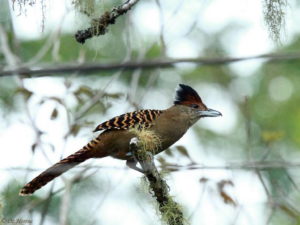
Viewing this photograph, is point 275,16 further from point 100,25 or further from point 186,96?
point 186,96

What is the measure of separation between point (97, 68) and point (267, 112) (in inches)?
427

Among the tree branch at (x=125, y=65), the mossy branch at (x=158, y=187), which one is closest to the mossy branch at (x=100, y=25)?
the mossy branch at (x=158, y=187)

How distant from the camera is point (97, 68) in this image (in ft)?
7.02

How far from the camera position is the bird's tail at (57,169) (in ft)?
19.4

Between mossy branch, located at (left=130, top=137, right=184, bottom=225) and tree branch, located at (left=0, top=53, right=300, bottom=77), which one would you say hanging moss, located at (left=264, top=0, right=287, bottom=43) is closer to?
mossy branch, located at (left=130, top=137, right=184, bottom=225)

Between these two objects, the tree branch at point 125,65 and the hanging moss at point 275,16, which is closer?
the tree branch at point 125,65

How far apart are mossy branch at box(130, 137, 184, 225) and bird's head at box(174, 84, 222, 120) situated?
6.40ft

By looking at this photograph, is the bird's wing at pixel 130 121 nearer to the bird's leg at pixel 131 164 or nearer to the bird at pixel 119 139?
the bird at pixel 119 139

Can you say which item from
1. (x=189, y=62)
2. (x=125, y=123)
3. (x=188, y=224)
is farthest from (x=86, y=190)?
(x=189, y=62)

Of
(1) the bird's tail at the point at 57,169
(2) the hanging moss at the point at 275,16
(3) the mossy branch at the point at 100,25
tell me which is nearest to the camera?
(2) the hanging moss at the point at 275,16

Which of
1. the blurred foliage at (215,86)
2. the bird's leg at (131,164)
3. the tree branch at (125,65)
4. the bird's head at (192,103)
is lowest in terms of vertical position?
the blurred foliage at (215,86)

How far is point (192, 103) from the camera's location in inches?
275

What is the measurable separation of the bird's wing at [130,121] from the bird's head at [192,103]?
0.71 metres

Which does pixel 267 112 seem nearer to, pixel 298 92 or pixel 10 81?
pixel 298 92
